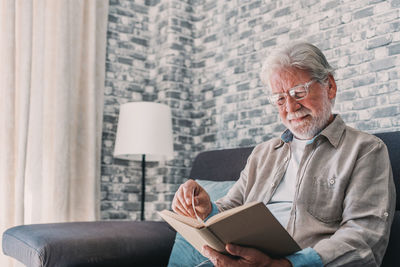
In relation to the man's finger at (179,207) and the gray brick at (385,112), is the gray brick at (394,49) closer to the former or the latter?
the gray brick at (385,112)

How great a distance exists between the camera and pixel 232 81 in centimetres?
318

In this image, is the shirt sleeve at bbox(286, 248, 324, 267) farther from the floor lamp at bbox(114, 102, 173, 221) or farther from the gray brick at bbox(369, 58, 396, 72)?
the floor lamp at bbox(114, 102, 173, 221)

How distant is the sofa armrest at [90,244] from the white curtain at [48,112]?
0.77 metres

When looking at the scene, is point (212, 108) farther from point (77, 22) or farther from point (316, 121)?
point (316, 121)

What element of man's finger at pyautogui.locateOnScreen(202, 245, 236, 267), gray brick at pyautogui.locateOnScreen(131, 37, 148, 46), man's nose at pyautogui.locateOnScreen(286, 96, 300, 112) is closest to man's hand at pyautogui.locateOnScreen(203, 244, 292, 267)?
man's finger at pyautogui.locateOnScreen(202, 245, 236, 267)

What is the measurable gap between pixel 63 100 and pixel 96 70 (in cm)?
36

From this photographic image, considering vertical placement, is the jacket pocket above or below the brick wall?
below

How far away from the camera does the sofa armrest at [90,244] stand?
1.79m

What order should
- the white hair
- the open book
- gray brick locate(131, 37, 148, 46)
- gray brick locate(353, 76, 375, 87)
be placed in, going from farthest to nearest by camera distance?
1. gray brick locate(131, 37, 148, 46)
2. gray brick locate(353, 76, 375, 87)
3. the white hair
4. the open book

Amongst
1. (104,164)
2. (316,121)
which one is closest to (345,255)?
(316,121)

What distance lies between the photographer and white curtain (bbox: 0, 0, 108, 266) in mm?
2814

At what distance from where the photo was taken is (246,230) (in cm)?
116

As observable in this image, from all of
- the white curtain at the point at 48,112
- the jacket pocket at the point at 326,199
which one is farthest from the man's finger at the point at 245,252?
the white curtain at the point at 48,112

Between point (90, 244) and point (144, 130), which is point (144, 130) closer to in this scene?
point (144, 130)
